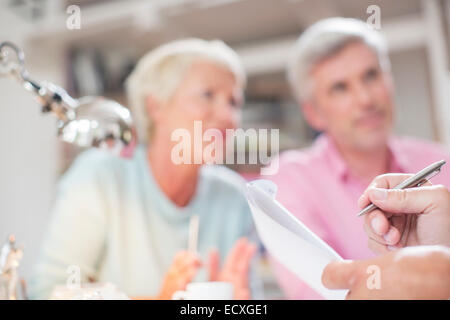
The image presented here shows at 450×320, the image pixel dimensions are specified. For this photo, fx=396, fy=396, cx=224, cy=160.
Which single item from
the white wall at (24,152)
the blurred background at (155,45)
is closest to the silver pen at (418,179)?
the blurred background at (155,45)

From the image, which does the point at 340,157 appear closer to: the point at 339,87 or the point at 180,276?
the point at 339,87

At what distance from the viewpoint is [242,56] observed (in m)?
1.39

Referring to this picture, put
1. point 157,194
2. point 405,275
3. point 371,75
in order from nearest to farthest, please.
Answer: point 405,275, point 371,75, point 157,194

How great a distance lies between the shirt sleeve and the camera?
0.66 meters

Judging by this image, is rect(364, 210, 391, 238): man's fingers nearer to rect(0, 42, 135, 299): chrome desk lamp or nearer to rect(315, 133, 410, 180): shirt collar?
rect(315, 133, 410, 180): shirt collar

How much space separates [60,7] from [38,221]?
Result: 775 millimetres

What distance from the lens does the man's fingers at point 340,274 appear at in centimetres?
33

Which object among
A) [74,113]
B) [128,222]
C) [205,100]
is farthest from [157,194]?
[74,113]

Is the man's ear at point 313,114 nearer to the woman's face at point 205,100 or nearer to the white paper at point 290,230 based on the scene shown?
the woman's face at point 205,100

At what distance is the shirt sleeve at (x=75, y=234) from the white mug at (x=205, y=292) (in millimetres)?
270

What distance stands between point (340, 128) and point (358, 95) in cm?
7

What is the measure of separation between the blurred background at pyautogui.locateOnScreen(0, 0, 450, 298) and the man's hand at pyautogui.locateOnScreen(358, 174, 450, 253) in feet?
2.08

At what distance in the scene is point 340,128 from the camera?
777 mm
